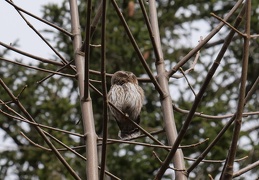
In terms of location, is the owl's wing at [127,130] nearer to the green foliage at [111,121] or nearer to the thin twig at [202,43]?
the thin twig at [202,43]

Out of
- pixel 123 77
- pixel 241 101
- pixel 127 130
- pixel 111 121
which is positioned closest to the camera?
pixel 241 101

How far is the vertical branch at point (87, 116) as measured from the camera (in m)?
3.14

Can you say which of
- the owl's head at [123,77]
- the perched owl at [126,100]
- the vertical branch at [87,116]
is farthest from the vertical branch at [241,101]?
the owl's head at [123,77]

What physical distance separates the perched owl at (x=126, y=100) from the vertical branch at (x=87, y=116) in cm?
131

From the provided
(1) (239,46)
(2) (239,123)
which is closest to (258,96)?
(1) (239,46)

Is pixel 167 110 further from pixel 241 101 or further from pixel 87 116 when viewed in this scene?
pixel 241 101

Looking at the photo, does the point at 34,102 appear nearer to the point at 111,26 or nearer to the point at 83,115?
the point at 111,26

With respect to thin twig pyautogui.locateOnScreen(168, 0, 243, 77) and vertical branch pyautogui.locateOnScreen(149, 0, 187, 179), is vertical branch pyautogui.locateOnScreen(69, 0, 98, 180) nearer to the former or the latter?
vertical branch pyautogui.locateOnScreen(149, 0, 187, 179)

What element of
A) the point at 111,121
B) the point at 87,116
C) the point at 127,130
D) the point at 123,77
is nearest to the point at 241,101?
the point at 87,116

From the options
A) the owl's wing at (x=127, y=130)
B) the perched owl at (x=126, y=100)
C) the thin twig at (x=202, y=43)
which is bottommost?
the thin twig at (x=202, y=43)

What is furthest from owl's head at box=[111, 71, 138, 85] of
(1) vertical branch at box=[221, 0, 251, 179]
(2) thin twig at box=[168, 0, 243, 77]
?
(1) vertical branch at box=[221, 0, 251, 179]

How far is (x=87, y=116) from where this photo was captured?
3359 millimetres

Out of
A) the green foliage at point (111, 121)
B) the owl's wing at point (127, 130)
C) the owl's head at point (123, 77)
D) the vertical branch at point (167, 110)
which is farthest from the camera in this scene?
the green foliage at point (111, 121)

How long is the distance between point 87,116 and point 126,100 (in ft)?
5.84
